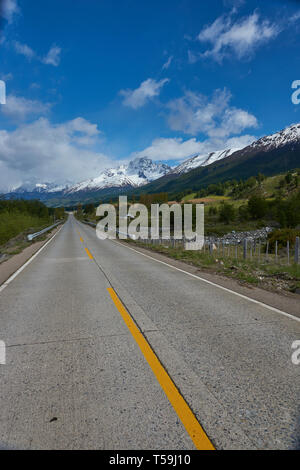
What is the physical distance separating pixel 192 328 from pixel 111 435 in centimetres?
275

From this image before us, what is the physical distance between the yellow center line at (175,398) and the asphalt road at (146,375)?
0.02 m

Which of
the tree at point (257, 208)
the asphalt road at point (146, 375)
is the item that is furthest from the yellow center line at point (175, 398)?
the tree at point (257, 208)

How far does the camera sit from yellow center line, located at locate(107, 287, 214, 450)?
90.3 inches

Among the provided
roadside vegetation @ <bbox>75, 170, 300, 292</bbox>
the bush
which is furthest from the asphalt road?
the bush

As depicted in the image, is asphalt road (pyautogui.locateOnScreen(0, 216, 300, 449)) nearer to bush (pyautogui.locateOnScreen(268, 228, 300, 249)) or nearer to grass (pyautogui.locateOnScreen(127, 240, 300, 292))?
grass (pyautogui.locateOnScreen(127, 240, 300, 292))

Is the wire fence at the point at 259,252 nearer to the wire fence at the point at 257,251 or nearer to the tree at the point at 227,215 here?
the wire fence at the point at 257,251

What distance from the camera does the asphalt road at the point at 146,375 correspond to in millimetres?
2375

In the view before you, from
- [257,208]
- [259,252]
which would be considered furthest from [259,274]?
[257,208]

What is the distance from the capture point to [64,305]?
251 inches

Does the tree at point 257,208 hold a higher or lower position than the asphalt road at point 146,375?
higher

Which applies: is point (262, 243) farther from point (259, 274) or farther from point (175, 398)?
point (175, 398)

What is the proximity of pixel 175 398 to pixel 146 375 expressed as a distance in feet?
1.87
